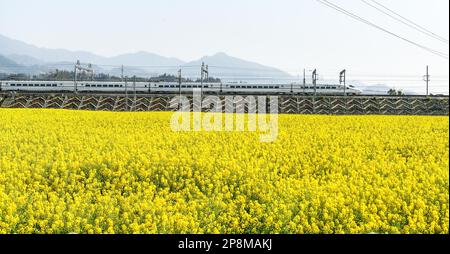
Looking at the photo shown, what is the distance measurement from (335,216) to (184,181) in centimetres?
260

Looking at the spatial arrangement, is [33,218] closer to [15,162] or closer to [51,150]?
[15,162]

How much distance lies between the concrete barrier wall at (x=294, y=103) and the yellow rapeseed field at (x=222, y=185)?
19.1m

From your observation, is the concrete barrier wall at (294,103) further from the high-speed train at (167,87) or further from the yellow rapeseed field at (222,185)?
the yellow rapeseed field at (222,185)

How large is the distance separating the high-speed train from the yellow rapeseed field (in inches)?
1276

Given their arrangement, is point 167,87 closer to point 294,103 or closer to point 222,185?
point 294,103

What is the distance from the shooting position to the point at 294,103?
103 ft

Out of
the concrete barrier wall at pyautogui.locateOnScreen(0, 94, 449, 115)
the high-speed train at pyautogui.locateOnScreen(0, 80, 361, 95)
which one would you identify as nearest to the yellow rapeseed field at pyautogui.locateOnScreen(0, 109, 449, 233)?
the concrete barrier wall at pyautogui.locateOnScreen(0, 94, 449, 115)

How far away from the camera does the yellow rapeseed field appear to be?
4.88 m

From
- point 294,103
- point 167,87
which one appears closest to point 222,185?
point 294,103

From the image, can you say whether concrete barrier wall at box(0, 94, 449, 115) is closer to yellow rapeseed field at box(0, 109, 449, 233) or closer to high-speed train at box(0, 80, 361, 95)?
high-speed train at box(0, 80, 361, 95)

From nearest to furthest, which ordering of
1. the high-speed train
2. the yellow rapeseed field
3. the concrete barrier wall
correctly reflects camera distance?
the yellow rapeseed field < the concrete barrier wall < the high-speed train

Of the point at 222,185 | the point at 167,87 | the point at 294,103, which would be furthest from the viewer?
the point at 167,87

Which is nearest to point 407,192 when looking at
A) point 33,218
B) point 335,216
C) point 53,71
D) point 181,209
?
point 335,216

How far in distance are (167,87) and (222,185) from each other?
39059 millimetres
